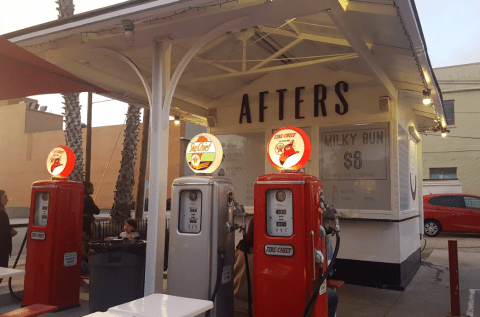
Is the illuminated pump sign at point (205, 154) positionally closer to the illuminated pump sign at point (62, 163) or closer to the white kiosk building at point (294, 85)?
the white kiosk building at point (294, 85)

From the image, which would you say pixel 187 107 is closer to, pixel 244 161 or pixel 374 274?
pixel 244 161

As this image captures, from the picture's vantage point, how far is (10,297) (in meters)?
5.99

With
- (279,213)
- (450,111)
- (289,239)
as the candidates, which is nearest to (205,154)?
(279,213)

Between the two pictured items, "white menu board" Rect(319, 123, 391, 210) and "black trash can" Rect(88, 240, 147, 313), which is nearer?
"black trash can" Rect(88, 240, 147, 313)

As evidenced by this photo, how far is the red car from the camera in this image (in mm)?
14211

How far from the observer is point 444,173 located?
2189cm

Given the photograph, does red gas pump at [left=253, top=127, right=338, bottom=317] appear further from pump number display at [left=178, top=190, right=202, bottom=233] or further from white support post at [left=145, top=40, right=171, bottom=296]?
white support post at [left=145, top=40, right=171, bottom=296]

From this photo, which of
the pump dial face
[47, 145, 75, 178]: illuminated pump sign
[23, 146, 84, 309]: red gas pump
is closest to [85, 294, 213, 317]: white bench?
the pump dial face

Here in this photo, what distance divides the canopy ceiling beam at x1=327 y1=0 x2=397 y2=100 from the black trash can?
11.3 ft

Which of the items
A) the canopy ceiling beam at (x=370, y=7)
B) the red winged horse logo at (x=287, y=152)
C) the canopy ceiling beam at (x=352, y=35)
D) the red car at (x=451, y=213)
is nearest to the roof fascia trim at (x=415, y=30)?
the canopy ceiling beam at (x=370, y=7)

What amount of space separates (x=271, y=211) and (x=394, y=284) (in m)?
3.43

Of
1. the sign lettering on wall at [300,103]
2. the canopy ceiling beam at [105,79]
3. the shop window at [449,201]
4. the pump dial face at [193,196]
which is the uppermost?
the canopy ceiling beam at [105,79]

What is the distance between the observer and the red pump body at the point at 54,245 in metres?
5.40

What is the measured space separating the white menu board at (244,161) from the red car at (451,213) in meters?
9.23
